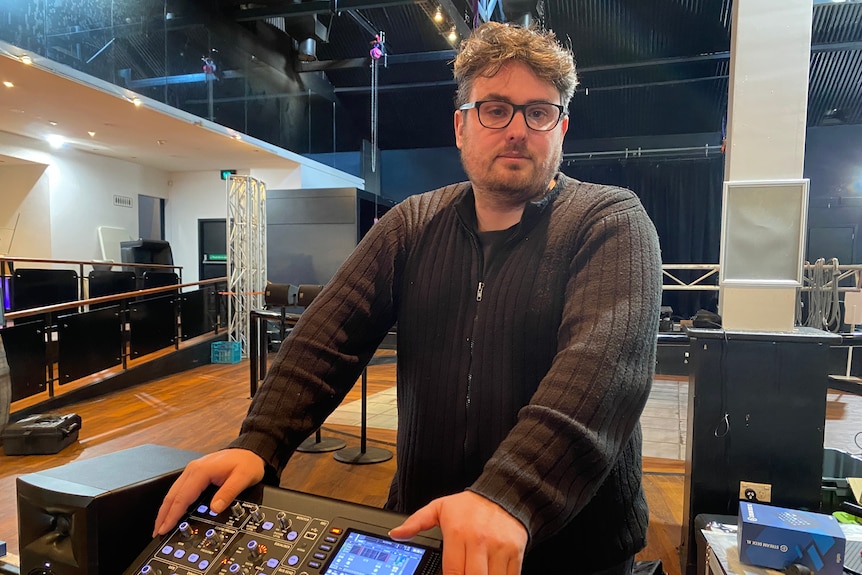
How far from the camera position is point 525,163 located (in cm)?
81

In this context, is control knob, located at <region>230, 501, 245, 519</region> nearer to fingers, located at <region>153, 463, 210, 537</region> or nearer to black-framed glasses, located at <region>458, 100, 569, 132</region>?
fingers, located at <region>153, 463, 210, 537</region>

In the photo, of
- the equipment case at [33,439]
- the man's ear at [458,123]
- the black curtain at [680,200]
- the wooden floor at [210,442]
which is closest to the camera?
the man's ear at [458,123]

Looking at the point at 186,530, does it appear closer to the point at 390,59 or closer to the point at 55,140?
the point at 390,59

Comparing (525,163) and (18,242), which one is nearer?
→ (525,163)

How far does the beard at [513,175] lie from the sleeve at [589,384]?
0.09 meters

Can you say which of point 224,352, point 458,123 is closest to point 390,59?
point 224,352

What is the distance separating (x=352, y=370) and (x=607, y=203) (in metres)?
0.48

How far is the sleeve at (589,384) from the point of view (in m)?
0.55

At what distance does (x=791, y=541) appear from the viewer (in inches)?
51.3

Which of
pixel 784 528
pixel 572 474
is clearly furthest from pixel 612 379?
pixel 784 528

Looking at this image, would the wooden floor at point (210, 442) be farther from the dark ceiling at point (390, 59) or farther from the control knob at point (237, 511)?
the dark ceiling at point (390, 59)

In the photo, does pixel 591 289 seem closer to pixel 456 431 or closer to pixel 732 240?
pixel 456 431

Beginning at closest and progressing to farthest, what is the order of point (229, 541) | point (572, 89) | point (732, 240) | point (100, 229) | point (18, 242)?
point (229, 541), point (572, 89), point (732, 240), point (18, 242), point (100, 229)

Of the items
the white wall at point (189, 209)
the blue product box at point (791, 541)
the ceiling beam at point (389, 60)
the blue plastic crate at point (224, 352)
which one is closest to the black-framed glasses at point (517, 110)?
the blue product box at point (791, 541)
